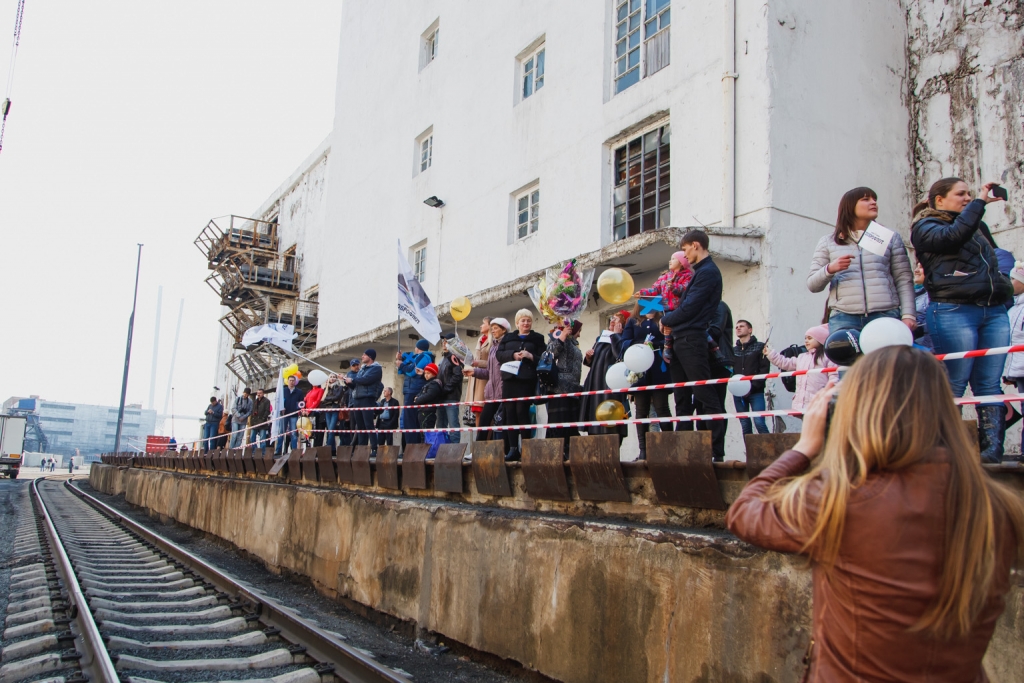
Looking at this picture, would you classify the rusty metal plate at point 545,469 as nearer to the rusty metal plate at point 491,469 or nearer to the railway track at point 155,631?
the rusty metal plate at point 491,469

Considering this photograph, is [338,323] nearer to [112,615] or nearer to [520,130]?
[520,130]

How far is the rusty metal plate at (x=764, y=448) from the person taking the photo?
385 cm

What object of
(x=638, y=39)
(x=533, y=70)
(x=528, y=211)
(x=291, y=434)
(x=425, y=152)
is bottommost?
(x=291, y=434)

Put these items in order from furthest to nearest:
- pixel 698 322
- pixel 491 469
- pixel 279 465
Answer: pixel 279 465 → pixel 491 469 → pixel 698 322

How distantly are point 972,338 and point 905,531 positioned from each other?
3.23 meters

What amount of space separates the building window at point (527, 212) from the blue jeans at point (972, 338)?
9348mm

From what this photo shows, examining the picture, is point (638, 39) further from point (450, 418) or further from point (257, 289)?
point (257, 289)

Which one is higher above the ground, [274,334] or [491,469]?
[274,334]

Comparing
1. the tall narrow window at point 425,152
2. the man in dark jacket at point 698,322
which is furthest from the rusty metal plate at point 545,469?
the tall narrow window at point 425,152

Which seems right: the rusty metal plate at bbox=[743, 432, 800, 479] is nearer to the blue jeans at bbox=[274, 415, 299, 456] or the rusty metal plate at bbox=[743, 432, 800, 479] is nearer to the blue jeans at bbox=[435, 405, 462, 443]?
the blue jeans at bbox=[435, 405, 462, 443]

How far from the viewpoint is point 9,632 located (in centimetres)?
596

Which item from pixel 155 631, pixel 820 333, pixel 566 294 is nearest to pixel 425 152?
pixel 566 294

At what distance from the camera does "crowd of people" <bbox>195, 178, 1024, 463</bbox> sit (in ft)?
14.5

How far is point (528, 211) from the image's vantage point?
13.9 metres
